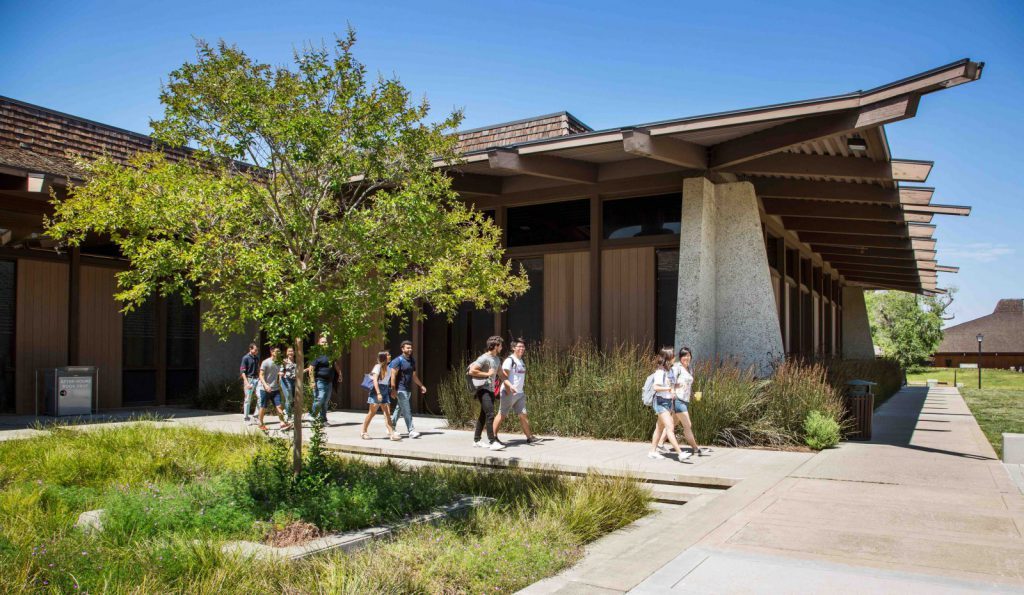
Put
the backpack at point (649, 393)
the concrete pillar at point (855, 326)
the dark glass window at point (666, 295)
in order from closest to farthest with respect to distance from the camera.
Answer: the backpack at point (649, 393)
the dark glass window at point (666, 295)
the concrete pillar at point (855, 326)

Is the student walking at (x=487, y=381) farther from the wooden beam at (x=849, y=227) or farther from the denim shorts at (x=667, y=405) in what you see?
the wooden beam at (x=849, y=227)

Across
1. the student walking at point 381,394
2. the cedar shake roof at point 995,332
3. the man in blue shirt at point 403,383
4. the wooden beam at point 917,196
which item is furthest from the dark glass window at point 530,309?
the cedar shake roof at point 995,332

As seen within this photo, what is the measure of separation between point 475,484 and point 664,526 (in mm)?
2032

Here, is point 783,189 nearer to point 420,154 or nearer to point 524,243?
point 524,243

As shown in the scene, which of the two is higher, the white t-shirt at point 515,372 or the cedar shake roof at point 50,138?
the cedar shake roof at point 50,138

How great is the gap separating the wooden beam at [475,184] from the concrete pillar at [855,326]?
2337 centimetres

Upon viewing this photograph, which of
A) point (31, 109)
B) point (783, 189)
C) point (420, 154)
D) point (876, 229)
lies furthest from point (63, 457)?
point (876, 229)

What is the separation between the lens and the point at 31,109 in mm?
15797

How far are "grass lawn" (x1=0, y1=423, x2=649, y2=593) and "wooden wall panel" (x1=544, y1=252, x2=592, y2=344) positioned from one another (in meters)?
6.61

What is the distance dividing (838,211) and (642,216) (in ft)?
17.2

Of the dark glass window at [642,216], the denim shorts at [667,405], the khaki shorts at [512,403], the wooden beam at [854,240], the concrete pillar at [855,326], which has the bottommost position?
the khaki shorts at [512,403]

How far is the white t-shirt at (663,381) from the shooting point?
9.87m

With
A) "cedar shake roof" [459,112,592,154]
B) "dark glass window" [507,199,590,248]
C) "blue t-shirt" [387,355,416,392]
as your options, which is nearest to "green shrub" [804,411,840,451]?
"dark glass window" [507,199,590,248]

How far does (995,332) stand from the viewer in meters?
73.9
